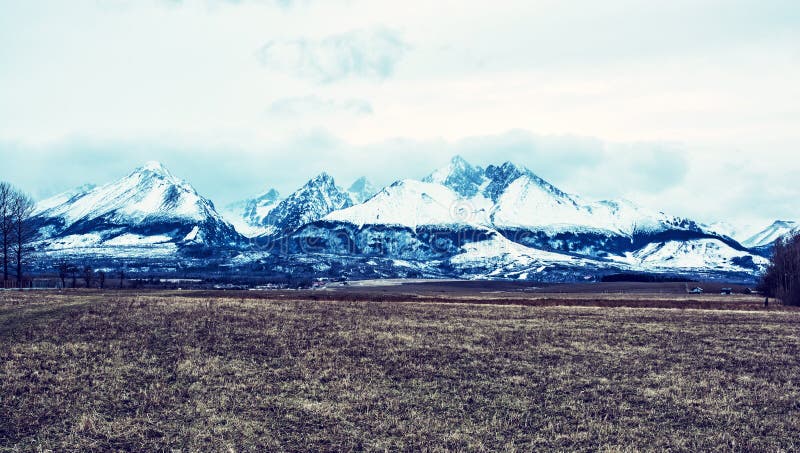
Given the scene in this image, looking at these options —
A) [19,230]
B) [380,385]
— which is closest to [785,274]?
[380,385]

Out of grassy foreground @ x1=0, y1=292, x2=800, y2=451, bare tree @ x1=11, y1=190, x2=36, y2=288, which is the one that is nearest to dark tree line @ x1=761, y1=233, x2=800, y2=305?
grassy foreground @ x1=0, y1=292, x2=800, y2=451

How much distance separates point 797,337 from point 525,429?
30.2 meters

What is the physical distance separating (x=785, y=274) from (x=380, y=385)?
93.0 m

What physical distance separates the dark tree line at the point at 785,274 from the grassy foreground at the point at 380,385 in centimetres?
5506

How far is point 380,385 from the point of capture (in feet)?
79.6

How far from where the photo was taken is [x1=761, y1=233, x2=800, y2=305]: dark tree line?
87.5 metres

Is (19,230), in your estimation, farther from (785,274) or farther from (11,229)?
(785,274)

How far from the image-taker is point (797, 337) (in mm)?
39875

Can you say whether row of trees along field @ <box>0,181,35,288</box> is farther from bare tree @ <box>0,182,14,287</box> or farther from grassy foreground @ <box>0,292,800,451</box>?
grassy foreground @ <box>0,292,800,451</box>

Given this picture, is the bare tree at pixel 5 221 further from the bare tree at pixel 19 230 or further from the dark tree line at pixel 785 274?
the dark tree line at pixel 785 274

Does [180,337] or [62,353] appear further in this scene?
[180,337]

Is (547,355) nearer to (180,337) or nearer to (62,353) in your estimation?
(180,337)

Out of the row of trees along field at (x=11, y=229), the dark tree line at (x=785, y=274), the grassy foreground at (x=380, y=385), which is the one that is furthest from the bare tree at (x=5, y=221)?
the dark tree line at (x=785, y=274)

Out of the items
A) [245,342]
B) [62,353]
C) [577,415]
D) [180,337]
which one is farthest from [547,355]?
[62,353]
